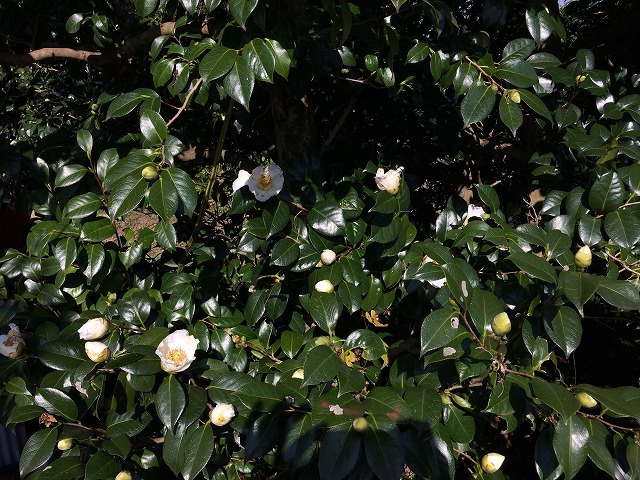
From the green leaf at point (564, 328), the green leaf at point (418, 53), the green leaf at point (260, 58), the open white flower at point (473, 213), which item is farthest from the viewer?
the open white flower at point (473, 213)

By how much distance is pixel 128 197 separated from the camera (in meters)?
0.95

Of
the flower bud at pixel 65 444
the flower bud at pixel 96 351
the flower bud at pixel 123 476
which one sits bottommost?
the flower bud at pixel 123 476

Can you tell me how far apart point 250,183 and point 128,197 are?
1.08ft

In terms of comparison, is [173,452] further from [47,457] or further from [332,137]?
[332,137]

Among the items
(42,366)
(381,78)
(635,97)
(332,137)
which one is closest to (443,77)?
(381,78)

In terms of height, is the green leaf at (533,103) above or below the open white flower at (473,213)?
above

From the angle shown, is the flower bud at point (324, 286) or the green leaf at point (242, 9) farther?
the flower bud at point (324, 286)

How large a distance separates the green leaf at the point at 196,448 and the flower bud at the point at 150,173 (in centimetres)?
48

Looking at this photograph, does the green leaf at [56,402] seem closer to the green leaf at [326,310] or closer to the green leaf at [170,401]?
the green leaf at [170,401]

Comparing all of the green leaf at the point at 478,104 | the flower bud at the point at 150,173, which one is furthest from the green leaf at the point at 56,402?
the green leaf at the point at 478,104

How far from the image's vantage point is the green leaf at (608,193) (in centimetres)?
111

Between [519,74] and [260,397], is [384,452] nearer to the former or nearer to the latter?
[260,397]

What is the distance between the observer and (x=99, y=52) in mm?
1479

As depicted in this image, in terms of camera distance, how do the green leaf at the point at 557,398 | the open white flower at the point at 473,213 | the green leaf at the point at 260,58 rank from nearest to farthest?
1. the green leaf at the point at 557,398
2. the green leaf at the point at 260,58
3. the open white flower at the point at 473,213
